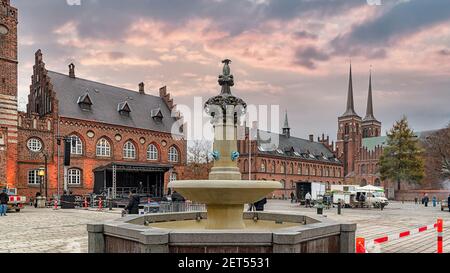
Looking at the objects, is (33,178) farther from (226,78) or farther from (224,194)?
(224,194)

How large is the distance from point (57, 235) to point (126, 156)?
3648cm

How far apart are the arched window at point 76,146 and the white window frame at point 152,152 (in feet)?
32.1

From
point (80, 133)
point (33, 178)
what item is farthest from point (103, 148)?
point (33, 178)

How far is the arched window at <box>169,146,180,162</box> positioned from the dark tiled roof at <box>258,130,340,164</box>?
24703 mm

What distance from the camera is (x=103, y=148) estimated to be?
157 feet

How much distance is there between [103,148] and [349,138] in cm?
7684

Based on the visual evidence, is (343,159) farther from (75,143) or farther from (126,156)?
(75,143)

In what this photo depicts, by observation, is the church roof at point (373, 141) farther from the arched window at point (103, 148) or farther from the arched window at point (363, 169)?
the arched window at point (103, 148)

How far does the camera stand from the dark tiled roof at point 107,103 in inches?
1841

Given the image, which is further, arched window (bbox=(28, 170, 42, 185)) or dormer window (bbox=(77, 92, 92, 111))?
dormer window (bbox=(77, 92, 92, 111))

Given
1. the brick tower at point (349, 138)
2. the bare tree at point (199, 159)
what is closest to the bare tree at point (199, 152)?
the bare tree at point (199, 159)

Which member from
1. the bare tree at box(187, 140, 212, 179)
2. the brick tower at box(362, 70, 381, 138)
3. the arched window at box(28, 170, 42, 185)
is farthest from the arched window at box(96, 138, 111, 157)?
the brick tower at box(362, 70, 381, 138)

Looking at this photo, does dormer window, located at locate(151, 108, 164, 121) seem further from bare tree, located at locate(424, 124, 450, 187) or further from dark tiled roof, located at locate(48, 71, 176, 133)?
bare tree, located at locate(424, 124, 450, 187)

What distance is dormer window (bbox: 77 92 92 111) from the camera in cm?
4744
